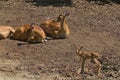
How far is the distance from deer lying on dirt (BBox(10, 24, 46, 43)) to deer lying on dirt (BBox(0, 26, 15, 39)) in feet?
0.38

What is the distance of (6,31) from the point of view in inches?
432

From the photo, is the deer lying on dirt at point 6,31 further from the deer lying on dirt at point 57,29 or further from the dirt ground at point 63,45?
the deer lying on dirt at point 57,29

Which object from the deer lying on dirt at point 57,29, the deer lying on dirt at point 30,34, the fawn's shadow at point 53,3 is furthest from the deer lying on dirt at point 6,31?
the fawn's shadow at point 53,3

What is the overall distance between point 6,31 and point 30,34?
62 cm

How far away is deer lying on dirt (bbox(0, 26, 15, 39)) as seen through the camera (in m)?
11.0

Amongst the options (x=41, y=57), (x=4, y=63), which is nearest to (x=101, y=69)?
(x=41, y=57)

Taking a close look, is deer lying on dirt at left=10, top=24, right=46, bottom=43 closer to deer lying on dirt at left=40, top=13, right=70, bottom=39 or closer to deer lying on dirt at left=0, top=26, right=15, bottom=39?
deer lying on dirt at left=0, top=26, right=15, bottom=39

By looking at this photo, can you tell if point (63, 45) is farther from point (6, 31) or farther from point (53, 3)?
point (53, 3)

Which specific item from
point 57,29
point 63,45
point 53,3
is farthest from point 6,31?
point 53,3

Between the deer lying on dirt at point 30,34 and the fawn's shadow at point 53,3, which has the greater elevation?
the fawn's shadow at point 53,3

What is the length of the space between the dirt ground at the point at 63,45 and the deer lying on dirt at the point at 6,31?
0.15m

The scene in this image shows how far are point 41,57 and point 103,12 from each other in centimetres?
454

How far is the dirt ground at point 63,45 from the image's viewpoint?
8906 millimetres

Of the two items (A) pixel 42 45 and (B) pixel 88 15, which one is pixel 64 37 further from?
(B) pixel 88 15
